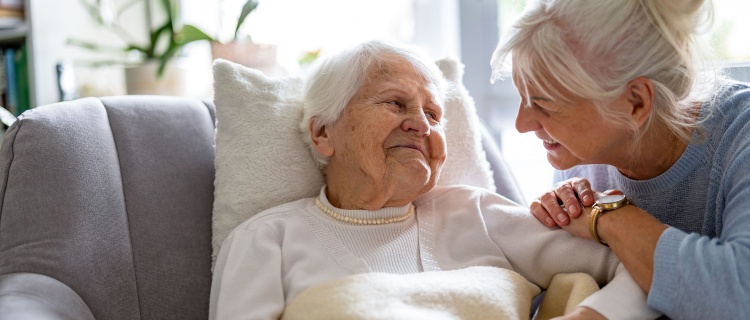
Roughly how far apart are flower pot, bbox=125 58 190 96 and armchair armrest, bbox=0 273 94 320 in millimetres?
1333

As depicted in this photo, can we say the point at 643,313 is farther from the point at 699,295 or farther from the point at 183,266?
Result: the point at 183,266

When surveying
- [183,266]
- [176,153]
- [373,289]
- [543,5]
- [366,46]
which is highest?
[543,5]

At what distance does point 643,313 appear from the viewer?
130cm

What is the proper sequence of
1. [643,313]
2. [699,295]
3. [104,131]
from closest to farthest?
[699,295]
[643,313]
[104,131]

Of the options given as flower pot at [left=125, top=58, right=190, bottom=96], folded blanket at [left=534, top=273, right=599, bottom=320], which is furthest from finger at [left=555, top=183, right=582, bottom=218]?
flower pot at [left=125, top=58, right=190, bottom=96]

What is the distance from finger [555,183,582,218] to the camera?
1497 millimetres

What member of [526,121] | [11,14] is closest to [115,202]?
[526,121]

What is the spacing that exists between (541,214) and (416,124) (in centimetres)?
35

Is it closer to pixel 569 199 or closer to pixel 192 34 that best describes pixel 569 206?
pixel 569 199

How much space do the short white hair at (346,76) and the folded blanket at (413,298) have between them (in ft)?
1.44

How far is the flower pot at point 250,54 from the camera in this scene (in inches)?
97.2

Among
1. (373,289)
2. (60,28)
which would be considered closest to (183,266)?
(373,289)

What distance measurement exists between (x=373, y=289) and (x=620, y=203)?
0.53 metres

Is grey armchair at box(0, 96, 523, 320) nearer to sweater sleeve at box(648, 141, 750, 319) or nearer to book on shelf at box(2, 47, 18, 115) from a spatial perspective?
sweater sleeve at box(648, 141, 750, 319)
